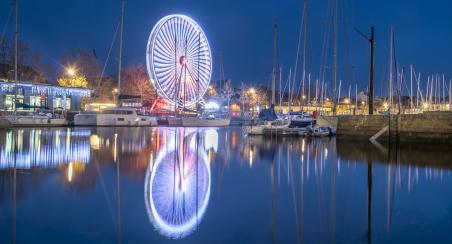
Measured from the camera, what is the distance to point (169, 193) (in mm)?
10656

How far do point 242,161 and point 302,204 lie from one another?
8173mm

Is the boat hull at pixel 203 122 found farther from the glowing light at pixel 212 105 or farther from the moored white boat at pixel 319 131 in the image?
the glowing light at pixel 212 105

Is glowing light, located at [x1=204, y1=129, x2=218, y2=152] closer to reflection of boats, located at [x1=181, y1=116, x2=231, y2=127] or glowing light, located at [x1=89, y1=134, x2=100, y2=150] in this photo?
glowing light, located at [x1=89, y1=134, x2=100, y2=150]

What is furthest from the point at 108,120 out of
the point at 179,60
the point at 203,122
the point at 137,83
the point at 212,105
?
the point at 212,105

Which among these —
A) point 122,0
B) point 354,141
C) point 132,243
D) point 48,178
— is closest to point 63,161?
point 48,178

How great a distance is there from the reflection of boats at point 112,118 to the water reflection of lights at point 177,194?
3491 centimetres

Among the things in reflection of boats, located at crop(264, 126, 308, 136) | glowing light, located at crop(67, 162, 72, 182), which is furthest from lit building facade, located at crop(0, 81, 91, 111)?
glowing light, located at crop(67, 162, 72, 182)

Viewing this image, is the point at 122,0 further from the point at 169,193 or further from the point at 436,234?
the point at 436,234

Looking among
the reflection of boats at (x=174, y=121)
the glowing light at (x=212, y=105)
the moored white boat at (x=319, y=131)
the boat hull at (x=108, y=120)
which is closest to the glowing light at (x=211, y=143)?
the moored white boat at (x=319, y=131)

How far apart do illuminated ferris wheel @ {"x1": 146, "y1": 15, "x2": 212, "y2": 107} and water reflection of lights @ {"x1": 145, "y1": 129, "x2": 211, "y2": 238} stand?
3700 centimetres

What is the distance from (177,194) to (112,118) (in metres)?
42.5

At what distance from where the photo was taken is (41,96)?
2274 inches

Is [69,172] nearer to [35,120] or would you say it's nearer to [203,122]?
[35,120]

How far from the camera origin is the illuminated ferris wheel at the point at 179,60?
52844 mm
